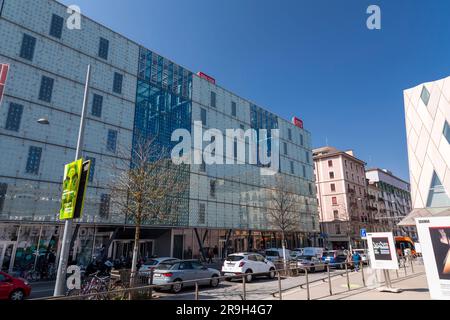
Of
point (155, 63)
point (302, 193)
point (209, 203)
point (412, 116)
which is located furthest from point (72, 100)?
point (302, 193)

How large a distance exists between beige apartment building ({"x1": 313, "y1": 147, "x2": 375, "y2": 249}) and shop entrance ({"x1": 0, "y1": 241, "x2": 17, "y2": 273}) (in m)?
53.6

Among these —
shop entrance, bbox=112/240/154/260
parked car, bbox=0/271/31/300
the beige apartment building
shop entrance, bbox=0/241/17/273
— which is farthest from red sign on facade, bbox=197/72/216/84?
the beige apartment building

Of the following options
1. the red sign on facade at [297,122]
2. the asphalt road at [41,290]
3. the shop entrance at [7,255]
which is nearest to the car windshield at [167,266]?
the asphalt road at [41,290]

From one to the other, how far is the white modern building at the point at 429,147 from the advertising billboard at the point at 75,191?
27.9 metres

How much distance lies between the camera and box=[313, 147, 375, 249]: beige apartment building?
207ft

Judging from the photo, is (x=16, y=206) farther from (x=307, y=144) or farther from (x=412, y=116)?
(x=307, y=144)

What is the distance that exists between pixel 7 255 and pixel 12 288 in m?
9.87

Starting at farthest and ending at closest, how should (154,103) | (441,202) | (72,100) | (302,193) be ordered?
(302,193), (154,103), (441,202), (72,100)

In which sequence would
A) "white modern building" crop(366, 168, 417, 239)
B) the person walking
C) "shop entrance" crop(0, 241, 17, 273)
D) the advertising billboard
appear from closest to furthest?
the advertising billboard
"shop entrance" crop(0, 241, 17, 273)
the person walking
"white modern building" crop(366, 168, 417, 239)

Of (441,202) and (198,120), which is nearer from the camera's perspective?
(441,202)

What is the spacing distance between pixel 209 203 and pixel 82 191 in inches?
1057

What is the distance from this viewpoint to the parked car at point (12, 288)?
12953mm

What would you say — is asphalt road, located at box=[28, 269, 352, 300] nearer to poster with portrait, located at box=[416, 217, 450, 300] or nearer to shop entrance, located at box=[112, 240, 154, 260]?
poster with portrait, located at box=[416, 217, 450, 300]

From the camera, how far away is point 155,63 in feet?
109
